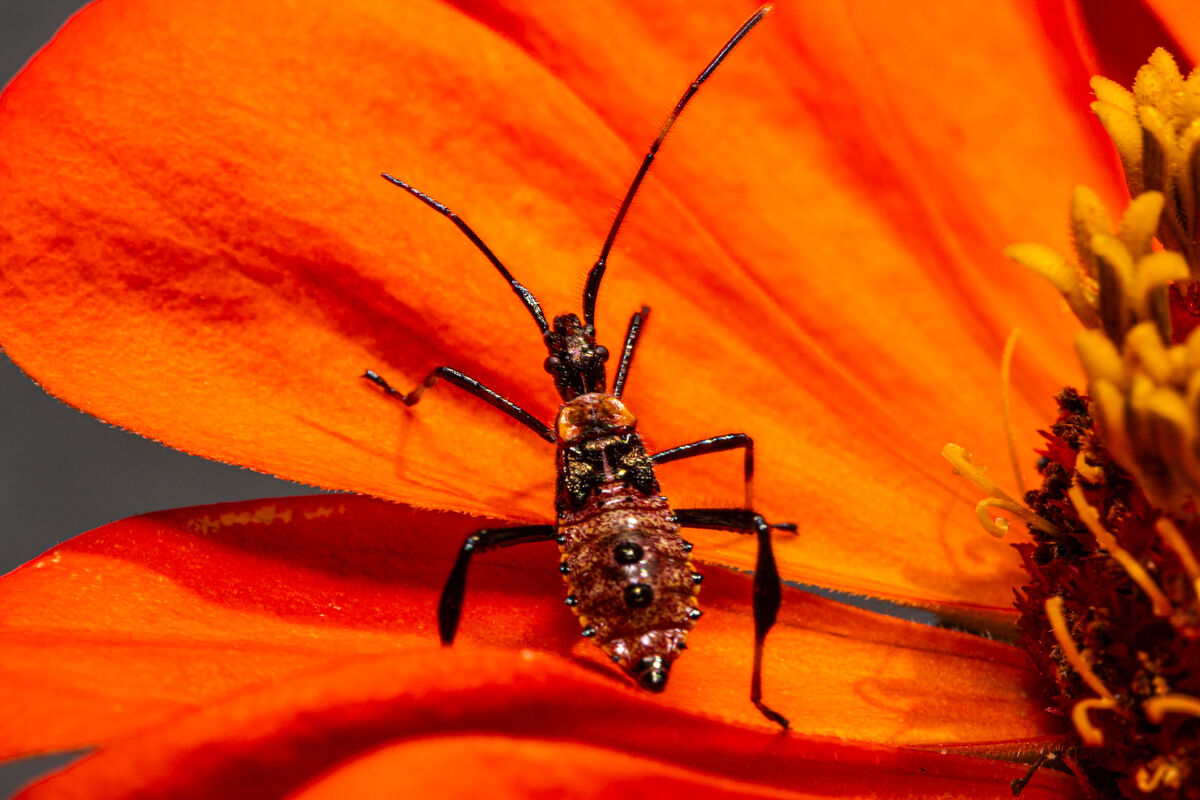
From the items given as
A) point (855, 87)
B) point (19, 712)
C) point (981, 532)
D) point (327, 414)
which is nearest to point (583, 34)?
point (855, 87)

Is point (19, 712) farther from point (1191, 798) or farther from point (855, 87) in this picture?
point (855, 87)

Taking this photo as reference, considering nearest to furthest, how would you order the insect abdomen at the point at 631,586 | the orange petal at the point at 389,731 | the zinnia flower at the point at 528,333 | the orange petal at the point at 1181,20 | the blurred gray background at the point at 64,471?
the orange petal at the point at 389,731, the zinnia flower at the point at 528,333, the insect abdomen at the point at 631,586, the orange petal at the point at 1181,20, the blurred gray background at the point at 64,471

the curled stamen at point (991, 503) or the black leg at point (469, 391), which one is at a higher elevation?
the black leg at point (469, 391)

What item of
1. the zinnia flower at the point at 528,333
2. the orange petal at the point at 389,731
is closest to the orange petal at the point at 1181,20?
the zinnia flower at the point at 528,333

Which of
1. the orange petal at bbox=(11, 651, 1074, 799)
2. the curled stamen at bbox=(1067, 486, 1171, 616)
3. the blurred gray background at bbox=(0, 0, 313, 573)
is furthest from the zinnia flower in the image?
the blurred gray background at bbox=(0, 0, 313, 573)

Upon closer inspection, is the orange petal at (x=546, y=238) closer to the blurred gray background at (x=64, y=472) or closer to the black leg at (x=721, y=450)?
the black leg at (x=721, y=450)

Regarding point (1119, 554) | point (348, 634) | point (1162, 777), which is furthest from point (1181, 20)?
point (348, 634)
